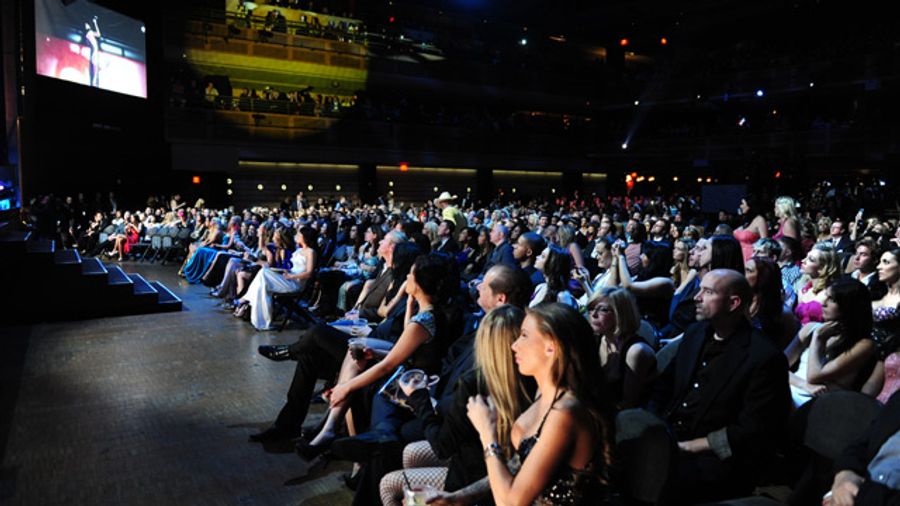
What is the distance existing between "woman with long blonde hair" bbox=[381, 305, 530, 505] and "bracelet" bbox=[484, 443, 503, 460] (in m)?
0.15

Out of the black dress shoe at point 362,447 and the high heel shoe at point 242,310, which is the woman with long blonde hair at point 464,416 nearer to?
the black dress shoe at point 362,447

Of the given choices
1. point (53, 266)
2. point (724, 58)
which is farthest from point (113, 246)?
point (724, 58)

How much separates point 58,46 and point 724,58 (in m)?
25.6

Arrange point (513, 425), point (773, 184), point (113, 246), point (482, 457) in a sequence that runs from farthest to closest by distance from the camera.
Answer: point (113, 246) → point (773, 184) → point (482, 457) → point (513, 425)

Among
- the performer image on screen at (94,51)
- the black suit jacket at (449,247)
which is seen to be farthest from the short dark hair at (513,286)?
the performer image on screen at (94,51)

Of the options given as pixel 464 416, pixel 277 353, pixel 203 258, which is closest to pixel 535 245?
pixel 277 353

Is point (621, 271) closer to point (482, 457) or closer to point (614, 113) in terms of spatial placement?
point (482, 457)

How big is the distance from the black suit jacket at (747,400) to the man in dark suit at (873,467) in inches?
15.0

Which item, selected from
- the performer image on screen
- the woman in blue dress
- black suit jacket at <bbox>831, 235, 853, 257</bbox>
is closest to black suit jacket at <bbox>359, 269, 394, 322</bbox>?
black suit jacket at <bbox>831, 235, 853, 257</bbox>

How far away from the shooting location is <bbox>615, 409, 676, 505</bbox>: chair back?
6.82 ft

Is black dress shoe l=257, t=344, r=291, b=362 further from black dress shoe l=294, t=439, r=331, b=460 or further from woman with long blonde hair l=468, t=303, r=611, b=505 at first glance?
woman with long blonde hair l=468, t=303, r=611, b=505

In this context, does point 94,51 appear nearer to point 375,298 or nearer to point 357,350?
point 375,298

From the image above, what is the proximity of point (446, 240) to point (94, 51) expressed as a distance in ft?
50.1

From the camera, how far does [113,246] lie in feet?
55.8
